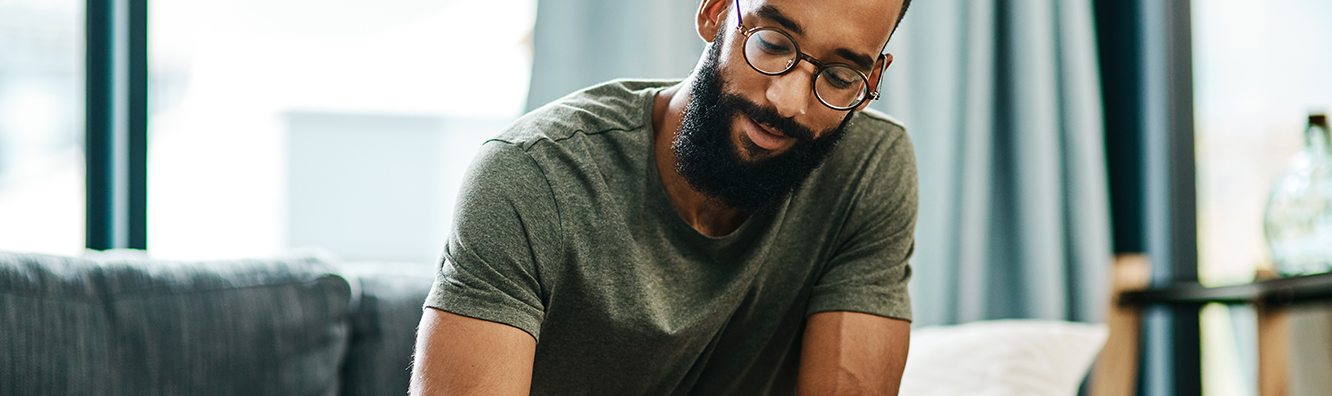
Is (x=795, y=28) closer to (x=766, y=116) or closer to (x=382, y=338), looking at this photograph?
(x=766, y=116)

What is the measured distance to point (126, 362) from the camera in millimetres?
1138

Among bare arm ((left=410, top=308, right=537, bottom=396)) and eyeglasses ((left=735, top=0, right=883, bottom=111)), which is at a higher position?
eyeglasses ((left=735, top=0, right=883, bottom=111))

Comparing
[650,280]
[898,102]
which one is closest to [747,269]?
[650,280]

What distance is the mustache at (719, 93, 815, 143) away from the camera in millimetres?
914

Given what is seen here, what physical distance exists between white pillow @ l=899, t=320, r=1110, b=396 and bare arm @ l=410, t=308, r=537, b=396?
28.7 inches

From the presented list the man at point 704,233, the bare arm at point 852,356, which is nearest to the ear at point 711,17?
the man at point 704,233

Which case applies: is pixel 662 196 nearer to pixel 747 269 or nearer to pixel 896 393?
pixel 747 269

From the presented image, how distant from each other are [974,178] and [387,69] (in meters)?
1.36

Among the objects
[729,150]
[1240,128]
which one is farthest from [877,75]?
[1240,128]

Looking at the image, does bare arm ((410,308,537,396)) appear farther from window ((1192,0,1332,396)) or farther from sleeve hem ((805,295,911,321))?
window ((1192,0,1332,396))

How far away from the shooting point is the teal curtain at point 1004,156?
1.88 m

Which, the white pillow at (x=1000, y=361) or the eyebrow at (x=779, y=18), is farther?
the white pillow at (x=1000, y=361)

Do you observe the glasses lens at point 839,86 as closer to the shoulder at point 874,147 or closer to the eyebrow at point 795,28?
the eyebrow at point 795,28

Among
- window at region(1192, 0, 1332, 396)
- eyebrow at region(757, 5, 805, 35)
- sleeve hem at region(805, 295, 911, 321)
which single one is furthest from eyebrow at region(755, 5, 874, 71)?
window at region(1192, 0, 1332, 396)
